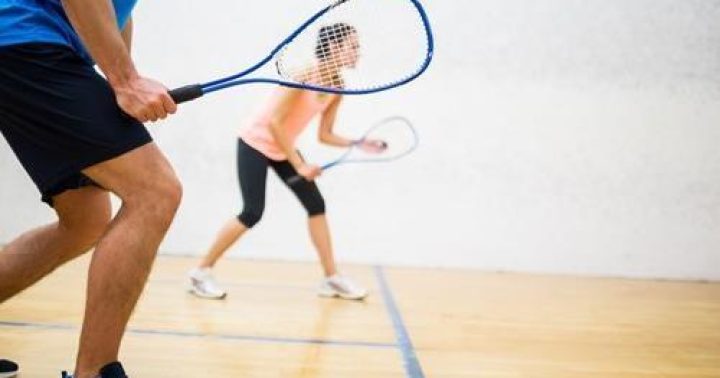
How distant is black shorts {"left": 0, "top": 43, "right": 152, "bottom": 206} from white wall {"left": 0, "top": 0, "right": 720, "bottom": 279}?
10.0 ft

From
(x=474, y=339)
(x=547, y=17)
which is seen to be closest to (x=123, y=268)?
(x=474, y=339)

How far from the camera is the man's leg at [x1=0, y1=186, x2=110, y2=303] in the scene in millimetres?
1276

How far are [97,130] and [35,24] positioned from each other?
0.21 meters

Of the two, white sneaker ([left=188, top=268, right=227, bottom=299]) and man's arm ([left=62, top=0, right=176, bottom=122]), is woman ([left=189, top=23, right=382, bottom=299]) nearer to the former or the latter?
white sneaker ([left=188, top=268, right=227, bottom=299])

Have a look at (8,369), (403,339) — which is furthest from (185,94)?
(403,339)

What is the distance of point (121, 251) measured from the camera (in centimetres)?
106

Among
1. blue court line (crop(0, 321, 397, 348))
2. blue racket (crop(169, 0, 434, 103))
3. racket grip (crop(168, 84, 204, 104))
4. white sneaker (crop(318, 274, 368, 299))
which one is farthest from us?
white sneaker (crop(318, 274, 368, 299))

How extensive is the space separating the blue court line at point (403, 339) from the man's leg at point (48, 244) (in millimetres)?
808

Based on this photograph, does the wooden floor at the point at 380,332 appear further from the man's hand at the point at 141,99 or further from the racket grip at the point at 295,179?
the man's hand at the point at 141,99

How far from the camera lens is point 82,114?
40.7 inches

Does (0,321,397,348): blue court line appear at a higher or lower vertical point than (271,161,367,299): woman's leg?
lower

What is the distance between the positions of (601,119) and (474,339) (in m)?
2.57

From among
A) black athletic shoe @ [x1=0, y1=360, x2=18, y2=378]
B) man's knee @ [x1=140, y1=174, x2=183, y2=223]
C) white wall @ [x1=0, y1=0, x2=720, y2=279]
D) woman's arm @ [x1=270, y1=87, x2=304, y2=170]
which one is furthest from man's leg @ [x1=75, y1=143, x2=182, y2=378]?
white wall @ [x1=0, y1=0, x2=720, y2=279]

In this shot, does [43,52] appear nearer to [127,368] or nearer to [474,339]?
[127,368]
